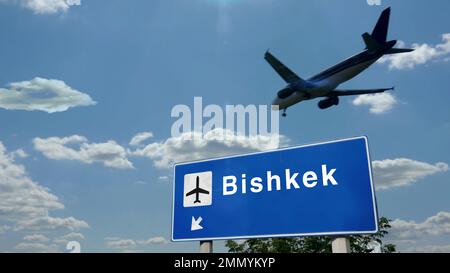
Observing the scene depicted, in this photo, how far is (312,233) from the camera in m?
6.06

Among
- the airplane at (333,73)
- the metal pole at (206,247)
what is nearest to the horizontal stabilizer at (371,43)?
the airplane at (333,73)

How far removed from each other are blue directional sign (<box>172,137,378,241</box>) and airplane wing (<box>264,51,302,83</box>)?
137ft

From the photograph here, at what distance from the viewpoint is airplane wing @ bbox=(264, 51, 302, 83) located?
1893 inches

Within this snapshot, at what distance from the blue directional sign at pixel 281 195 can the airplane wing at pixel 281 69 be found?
41.9 meters

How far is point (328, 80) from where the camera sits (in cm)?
5088

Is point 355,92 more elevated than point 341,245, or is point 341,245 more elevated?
point 355,92

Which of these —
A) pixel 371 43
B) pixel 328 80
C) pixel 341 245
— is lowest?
pixel 341 245

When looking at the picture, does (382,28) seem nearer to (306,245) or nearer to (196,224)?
(306,245)

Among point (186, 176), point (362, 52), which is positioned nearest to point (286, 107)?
point (362, 52)

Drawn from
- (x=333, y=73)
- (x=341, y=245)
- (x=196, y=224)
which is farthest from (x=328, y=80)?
(x=341, y=245)

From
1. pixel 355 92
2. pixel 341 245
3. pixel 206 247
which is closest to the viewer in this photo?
pixel 341 245

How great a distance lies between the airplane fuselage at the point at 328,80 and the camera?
47969mm

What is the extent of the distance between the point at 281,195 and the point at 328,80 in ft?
153
